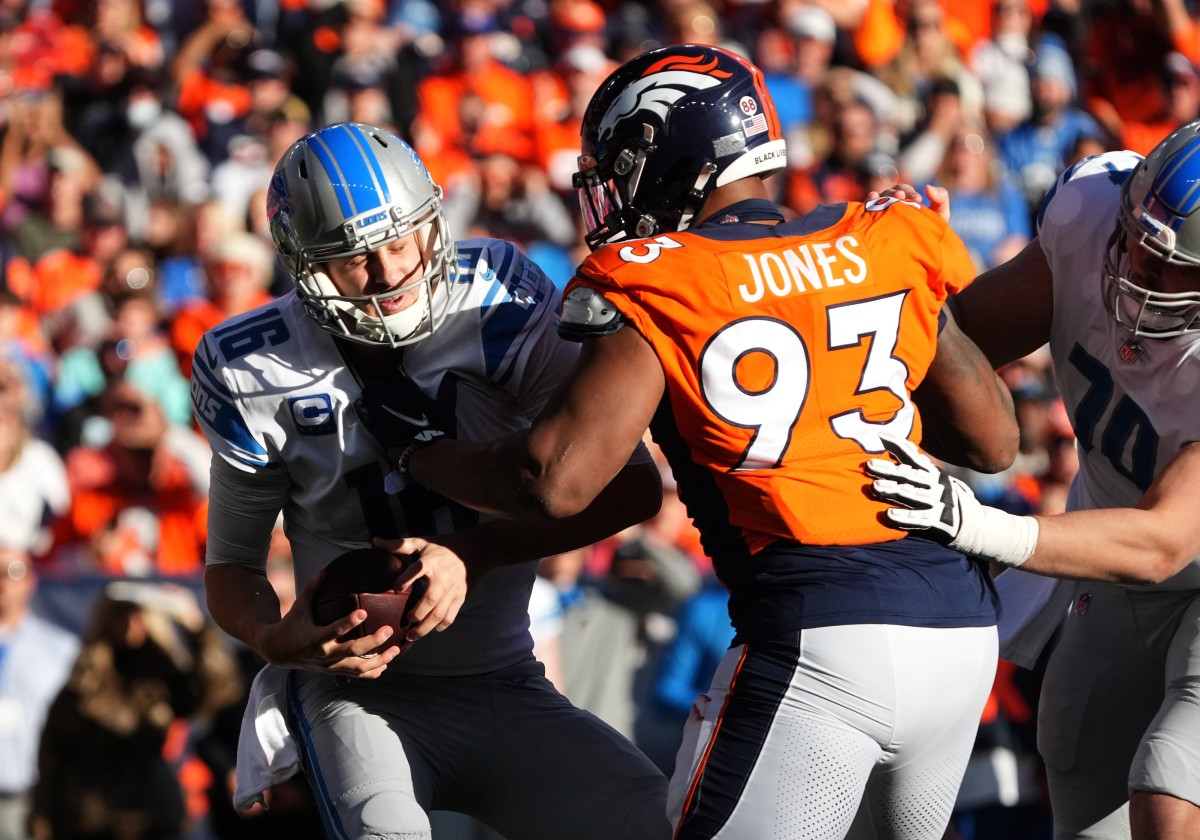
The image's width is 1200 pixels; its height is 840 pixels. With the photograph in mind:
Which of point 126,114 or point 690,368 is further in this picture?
point 126,114

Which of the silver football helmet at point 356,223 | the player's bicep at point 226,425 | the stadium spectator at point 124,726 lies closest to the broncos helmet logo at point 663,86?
the silver football helmet at point 356,223

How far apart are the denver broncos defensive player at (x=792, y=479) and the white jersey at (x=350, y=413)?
0.35 meters

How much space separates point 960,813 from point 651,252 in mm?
3564

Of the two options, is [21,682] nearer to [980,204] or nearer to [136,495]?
[136,495]

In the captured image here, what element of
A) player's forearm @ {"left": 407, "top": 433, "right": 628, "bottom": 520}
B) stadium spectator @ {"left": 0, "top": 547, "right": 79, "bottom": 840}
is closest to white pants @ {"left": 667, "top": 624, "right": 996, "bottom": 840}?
player's forearm @ {"left": 407, "top": 433, "right": 628, "bottom": 520}

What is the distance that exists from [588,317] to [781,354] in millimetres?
334

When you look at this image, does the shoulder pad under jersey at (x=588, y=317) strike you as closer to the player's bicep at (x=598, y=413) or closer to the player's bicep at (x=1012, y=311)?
the player's bicep at (x=598, y=413)

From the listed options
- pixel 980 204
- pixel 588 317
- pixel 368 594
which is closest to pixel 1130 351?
pixel 588 317

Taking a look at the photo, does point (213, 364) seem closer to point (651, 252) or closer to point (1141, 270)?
point (651, 252)

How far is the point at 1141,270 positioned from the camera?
316 centimetres

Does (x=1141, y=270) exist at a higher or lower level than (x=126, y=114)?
lower

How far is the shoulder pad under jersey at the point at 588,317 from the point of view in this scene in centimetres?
264

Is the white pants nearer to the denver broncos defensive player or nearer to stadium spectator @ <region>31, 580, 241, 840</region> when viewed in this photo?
the denver broncos defensive player

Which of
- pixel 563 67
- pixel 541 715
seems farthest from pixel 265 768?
pixel 563 67
